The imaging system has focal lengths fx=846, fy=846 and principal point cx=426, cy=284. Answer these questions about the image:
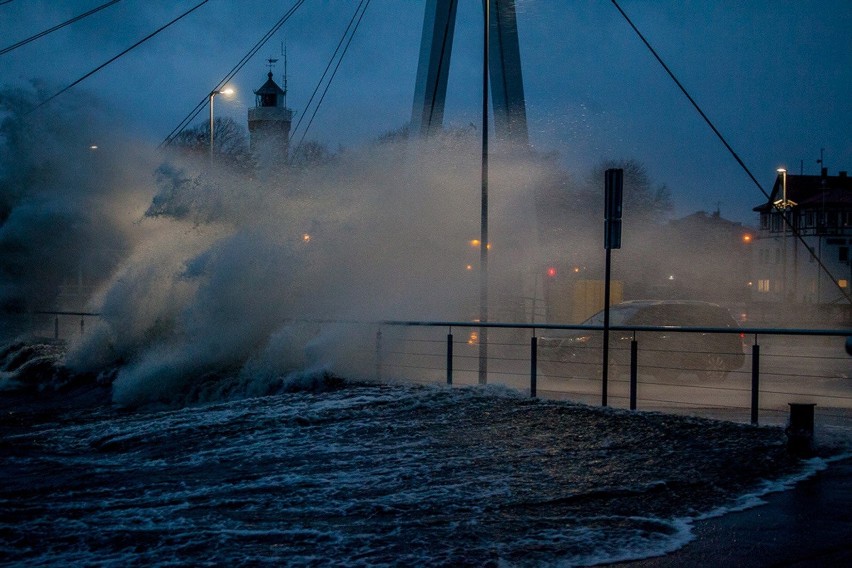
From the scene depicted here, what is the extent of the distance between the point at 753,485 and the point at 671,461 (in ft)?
3.33

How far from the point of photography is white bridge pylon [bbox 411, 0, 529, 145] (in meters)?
20.2

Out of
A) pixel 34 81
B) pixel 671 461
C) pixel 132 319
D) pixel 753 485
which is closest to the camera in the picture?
pixel 753 485

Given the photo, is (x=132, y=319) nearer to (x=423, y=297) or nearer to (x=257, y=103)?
(x=423, y=297)

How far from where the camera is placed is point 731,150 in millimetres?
13859

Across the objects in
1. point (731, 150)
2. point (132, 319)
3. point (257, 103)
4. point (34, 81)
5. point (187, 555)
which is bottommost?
point (187, 555)

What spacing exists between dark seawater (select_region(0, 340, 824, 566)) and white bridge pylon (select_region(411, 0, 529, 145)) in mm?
10499

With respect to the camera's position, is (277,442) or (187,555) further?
(277,442)

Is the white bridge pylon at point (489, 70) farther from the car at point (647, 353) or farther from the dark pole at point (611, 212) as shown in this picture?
the dark pole at point (611, 212)

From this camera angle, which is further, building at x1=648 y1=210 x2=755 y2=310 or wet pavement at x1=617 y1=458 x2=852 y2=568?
building at x1=648 y1=210 x2=755 y2=310

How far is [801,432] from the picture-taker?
7.98 metres

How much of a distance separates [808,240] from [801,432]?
2731 inches

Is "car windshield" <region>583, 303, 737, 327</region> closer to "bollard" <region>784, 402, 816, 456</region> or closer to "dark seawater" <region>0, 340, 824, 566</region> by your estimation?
"dark seawater" <region>0, 340, 824, 566</region>

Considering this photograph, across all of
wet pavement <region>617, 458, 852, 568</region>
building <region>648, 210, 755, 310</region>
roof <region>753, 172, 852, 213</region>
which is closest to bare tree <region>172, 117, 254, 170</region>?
building <region>648, 210, 755, 310</region>

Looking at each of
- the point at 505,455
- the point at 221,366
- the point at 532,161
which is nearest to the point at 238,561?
the point at 505,455
